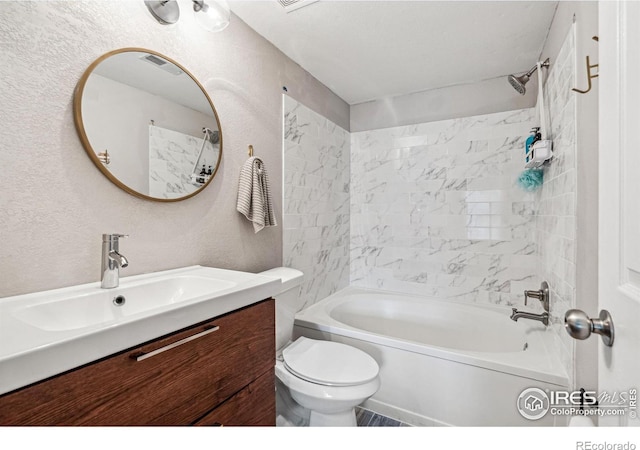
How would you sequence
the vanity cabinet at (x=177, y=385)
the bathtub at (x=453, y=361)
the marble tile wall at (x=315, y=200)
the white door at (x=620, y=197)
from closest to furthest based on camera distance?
Result: the white door at (x=620, y=197) < the vanity cabinet at (x=177, y=385) < the bathtub at (x=453, y=361) < the marble tile wall at (x=315, y=200)

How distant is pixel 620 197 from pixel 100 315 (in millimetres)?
1409

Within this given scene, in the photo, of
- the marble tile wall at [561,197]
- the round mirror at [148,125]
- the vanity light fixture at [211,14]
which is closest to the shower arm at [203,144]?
the round mirror at [148,125]

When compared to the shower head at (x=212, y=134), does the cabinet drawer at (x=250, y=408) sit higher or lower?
lower

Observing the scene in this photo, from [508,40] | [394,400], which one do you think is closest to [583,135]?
[508,40]

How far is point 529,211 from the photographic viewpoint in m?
2.28

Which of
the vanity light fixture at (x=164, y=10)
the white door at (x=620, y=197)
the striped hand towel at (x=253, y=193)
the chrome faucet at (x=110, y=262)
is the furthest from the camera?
the striped hand towel at (x=253, y=193)

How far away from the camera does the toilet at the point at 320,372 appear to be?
1.41 m

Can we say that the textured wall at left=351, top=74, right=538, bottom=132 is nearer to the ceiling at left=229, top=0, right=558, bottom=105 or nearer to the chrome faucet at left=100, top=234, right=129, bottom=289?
the ceiling at left=229, top=0, right=558, bottom=105

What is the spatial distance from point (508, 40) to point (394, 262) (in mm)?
1893

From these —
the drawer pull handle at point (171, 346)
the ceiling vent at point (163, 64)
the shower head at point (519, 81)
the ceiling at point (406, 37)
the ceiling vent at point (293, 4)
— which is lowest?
the drawer pull handle at point (171, 346)

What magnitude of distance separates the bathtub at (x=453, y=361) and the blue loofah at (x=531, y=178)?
3.20 feet

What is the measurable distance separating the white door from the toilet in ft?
3.38

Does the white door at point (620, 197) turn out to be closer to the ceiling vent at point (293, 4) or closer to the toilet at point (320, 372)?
the toilet at point (320, 372)
